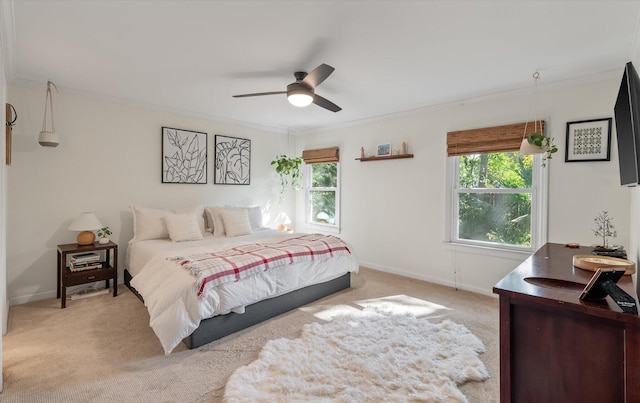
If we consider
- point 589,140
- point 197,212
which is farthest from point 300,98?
point 589,140

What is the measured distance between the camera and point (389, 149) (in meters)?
4.39

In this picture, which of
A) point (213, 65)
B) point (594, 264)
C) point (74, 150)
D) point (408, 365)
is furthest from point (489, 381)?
point (74, 150)

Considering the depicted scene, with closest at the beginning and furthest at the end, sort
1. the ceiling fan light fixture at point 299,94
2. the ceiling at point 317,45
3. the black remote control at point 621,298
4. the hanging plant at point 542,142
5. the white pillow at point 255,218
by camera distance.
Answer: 1. the black remote control at point 621,298
2. the ceiling at point 317,45
3. the ceiling fan light fixture at point 299,94
4. the hanging plant at point 542,142
5. the white pillow at point 255,218

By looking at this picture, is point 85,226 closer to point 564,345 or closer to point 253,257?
point 253,257

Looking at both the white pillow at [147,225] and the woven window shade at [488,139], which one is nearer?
the woven window shade at [488,139]

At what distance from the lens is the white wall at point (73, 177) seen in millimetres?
3191

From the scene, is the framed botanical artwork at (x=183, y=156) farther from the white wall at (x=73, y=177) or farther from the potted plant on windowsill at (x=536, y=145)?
the potted plant on windowsill at (x=536, y=145)

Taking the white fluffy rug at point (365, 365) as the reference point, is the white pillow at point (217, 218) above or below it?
above

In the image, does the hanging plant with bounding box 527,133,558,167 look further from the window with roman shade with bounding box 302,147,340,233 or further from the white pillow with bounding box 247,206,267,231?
the white pillow with bounding box 247,206,267,231

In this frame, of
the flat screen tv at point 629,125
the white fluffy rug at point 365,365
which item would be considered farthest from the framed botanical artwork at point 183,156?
the flat screen tv at point 629,125

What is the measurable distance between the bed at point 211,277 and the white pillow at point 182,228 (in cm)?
1

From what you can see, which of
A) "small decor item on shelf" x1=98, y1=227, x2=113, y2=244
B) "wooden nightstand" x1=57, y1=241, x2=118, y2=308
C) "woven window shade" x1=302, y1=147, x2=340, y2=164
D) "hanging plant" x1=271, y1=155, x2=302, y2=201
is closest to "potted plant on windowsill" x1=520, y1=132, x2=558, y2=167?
"woven window shade" x1=302, y1=147, x2=340, y2=164

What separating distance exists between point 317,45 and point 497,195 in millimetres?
2712

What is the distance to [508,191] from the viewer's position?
11.4 ft
